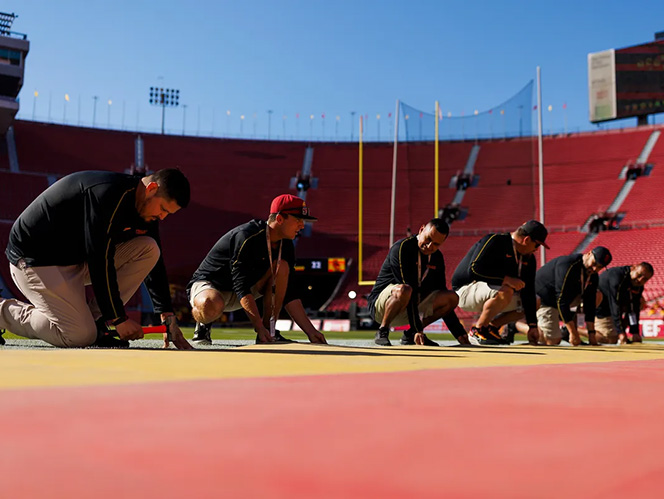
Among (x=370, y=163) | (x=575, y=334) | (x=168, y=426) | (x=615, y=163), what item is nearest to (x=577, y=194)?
(x=615, y=163)

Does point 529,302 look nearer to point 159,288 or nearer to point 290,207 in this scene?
point 290,207

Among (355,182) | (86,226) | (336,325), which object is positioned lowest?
(336,325)

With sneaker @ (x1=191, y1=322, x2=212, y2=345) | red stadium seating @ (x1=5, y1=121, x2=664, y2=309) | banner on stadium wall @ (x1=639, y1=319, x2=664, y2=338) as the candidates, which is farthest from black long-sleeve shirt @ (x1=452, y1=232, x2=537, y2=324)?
red stadium seating @ (x1=5, y1=121, x2=664, y2=309)

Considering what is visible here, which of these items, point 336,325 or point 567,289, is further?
point 336,325

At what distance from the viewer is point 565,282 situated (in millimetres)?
6879

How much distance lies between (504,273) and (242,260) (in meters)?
2.63

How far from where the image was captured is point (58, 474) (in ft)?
2.48

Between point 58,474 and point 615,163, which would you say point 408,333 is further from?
point 615,163

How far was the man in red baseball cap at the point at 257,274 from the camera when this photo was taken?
4793mm

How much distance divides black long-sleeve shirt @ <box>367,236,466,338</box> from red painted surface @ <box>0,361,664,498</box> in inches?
157

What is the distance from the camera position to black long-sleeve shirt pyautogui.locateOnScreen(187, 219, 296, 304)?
4801 millimetres

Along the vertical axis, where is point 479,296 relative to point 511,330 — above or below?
above

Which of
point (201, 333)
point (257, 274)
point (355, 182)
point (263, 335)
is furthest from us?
point (355, 182)

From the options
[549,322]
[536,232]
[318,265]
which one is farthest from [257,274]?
[318,265]
